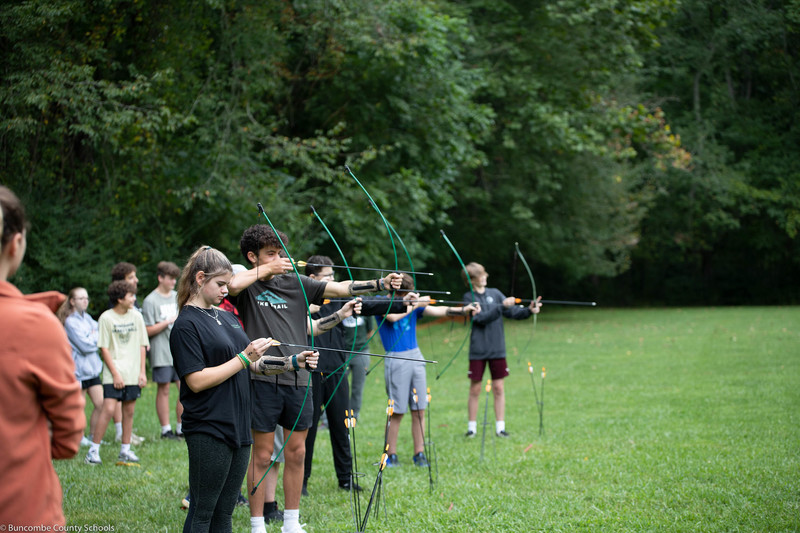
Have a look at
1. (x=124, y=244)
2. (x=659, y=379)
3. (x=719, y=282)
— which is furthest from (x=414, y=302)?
(x=719, y=282)

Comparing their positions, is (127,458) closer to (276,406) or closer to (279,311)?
(276,406)

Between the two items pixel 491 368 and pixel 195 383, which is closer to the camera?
pixel 195 383

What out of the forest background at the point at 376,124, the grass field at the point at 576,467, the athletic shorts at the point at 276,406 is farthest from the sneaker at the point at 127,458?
the forest background at the point at 376,124

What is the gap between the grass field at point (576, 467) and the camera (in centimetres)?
425

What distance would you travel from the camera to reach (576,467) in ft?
17.9

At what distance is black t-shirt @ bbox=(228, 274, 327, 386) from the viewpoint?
12.3ft

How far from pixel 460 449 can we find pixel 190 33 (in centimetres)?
789

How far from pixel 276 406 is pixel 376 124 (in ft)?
37.7

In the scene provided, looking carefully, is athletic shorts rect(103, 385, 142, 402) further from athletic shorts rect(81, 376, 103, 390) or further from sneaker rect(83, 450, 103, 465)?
sneaker rect(83, 450, 103, 465)

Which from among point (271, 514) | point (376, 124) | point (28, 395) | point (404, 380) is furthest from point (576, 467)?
point (376, 124)

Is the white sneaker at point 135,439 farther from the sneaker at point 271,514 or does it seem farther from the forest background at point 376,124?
the forest background at point 376,124

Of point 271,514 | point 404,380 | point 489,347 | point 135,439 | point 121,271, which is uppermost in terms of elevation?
point 121,271

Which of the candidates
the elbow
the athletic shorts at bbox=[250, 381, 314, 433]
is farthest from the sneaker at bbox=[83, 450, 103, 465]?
the elbow

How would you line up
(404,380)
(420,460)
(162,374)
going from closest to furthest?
(404,380), (420,460), (162,374)
